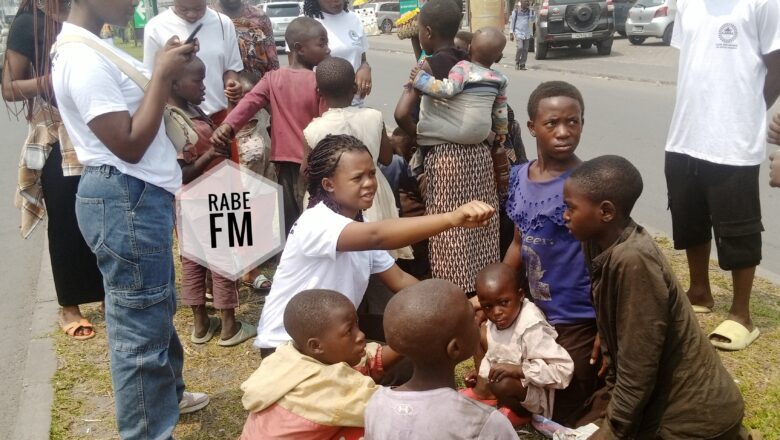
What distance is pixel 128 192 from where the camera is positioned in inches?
108

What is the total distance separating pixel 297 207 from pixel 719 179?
2370 millimetres

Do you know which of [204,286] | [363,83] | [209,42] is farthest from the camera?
[209,42]

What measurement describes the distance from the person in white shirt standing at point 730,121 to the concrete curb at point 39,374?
3.44 meters

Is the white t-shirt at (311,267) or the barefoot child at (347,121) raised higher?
the barefoot child at (347,121)

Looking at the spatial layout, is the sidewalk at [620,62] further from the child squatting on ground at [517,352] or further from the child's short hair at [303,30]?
the child squatting on ground at [517,352]

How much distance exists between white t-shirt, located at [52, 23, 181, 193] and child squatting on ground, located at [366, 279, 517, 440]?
1.15 metres

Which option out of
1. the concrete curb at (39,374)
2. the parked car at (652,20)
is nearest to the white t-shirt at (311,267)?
the concrete curb at (39,374)

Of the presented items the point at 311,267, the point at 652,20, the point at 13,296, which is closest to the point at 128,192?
the point at 311,267

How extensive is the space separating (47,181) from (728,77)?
3.68m

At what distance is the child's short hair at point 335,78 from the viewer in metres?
3.91

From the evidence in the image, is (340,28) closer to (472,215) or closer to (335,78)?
(335,78)

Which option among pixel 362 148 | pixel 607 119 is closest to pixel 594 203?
pixel 362 148

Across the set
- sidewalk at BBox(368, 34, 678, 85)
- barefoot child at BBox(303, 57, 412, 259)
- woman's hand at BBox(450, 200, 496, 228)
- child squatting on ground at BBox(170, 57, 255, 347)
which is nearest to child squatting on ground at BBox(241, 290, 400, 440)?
woman's hand at BBox(450, 200, 496, 228)

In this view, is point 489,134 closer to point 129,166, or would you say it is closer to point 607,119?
point 129,166
